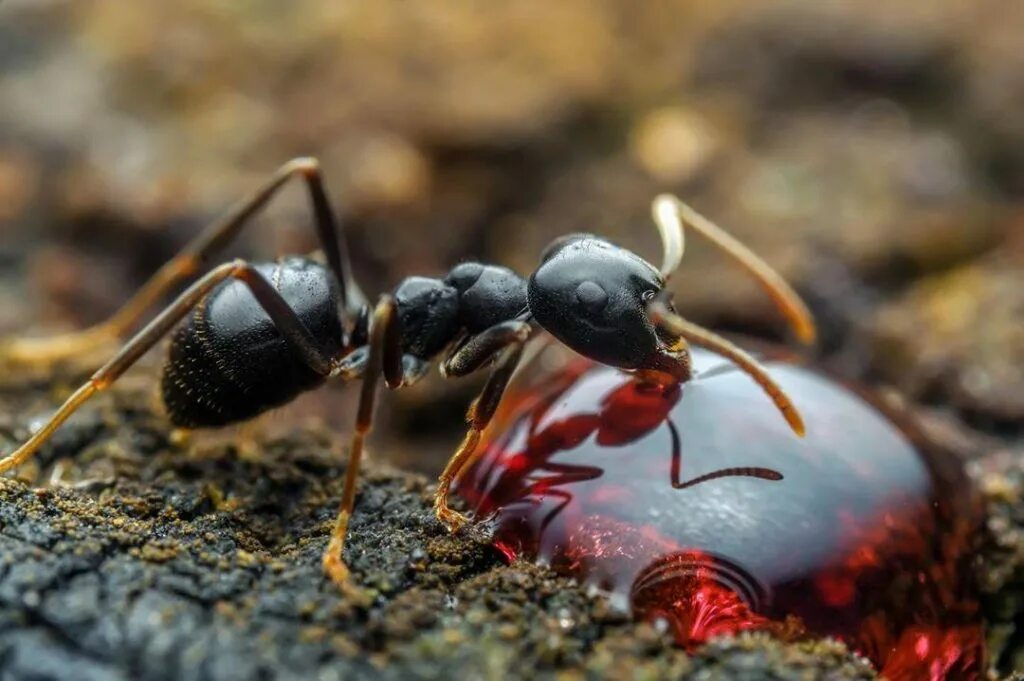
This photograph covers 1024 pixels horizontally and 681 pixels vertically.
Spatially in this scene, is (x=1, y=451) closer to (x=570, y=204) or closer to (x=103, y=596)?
(x=103, y=596)

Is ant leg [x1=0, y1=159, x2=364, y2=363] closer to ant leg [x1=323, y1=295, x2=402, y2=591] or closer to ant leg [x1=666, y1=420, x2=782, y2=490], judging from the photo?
ant leg [x1=323, y1=295, x2=402, y2=591]

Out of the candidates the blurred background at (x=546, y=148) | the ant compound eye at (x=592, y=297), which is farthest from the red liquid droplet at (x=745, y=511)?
the blurred background at (x=546, y=148)

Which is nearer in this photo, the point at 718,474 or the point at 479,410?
the point at 718,474

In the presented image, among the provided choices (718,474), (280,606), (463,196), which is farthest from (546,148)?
(280,606)

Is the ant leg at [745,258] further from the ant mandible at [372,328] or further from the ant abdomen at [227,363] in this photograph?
the ant abdomen at [227,363]

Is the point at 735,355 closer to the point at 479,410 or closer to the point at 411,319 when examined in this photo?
the point at 479,410
